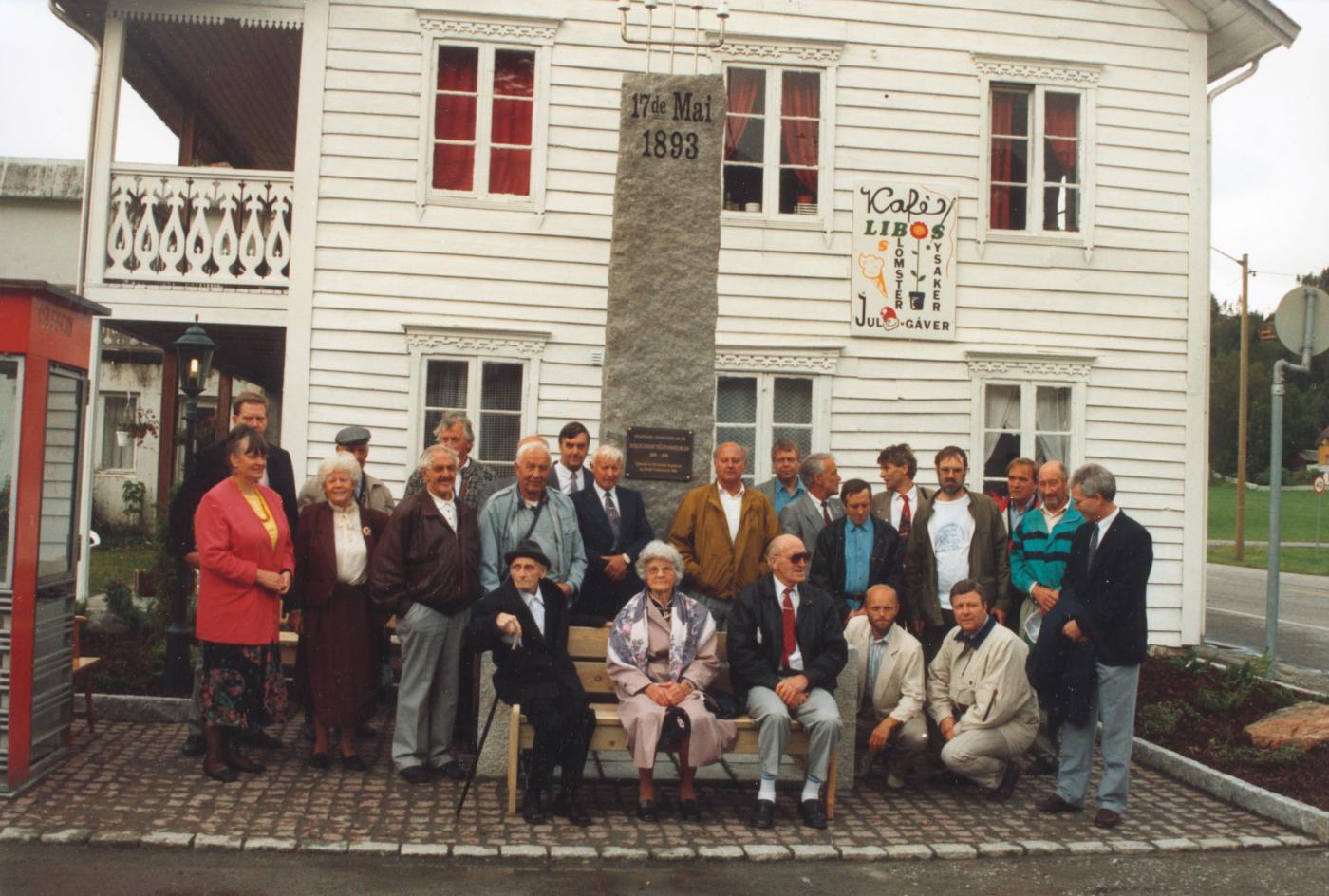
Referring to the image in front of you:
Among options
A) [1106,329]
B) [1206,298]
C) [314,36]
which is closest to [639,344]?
[314,36]

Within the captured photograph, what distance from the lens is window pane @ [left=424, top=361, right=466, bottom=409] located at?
494 inches

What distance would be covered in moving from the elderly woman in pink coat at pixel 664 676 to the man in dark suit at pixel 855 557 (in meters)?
1.34

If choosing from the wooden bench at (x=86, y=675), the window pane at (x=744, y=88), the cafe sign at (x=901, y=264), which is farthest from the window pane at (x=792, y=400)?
the wooden bench at (x=86, y=675)

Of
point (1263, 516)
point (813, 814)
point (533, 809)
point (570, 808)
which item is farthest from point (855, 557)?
point (1263, 516)

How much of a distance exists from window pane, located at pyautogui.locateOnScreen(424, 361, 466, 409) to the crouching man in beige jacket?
659 centimetres

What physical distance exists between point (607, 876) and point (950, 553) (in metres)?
3.54

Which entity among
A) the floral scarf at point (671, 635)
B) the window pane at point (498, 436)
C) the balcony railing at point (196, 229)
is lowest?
the floral scarf at point (671, 635)

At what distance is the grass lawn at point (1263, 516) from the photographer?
45281 mm

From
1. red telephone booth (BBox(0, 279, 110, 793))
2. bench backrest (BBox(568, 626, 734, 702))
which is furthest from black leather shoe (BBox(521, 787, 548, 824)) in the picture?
red telephone booth (BBox(0, 279, 110, 793))

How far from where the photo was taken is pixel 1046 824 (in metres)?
6.76

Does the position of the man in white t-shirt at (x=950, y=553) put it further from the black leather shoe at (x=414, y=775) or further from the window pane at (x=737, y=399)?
the window pane at (x=737, y=399)

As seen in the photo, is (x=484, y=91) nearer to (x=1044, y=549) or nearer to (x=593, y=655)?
(x=593, y=655)

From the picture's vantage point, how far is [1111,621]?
678cm

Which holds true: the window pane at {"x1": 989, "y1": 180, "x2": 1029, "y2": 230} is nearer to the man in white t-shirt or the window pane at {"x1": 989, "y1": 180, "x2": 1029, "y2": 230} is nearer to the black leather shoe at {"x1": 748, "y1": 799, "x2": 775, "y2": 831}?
the man in white t-shirt
